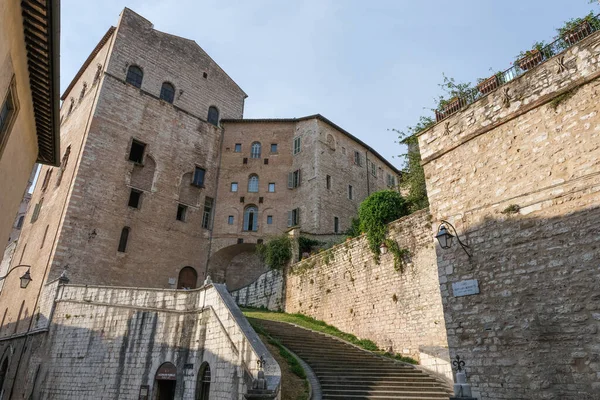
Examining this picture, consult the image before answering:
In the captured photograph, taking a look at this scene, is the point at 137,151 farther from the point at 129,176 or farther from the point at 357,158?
the point at 357,158

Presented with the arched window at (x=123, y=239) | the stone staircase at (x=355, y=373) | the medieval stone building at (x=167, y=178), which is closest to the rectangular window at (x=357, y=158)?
the medieval stone building at (x=167, y=178)

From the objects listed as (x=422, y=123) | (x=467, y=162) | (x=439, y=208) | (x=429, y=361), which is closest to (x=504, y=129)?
(x=467, y=162)

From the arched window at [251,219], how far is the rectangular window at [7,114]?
19.0m

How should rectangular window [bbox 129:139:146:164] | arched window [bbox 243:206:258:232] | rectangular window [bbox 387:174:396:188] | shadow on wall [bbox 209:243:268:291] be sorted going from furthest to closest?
rectangular window [bbox 387:174:396:188]
arched window [bbox 243:206:258:232]
shadow on wall [bbox 209:243:268:291]
rectangular window [bbox 129:139:146:164]

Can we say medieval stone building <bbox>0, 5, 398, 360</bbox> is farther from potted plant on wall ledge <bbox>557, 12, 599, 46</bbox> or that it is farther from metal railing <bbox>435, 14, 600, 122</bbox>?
potted plant on wall ledge <bbox>557, 12, 599, 46</bbox>

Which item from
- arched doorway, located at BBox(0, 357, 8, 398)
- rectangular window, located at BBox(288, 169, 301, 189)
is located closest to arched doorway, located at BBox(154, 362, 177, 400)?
arched doorway, located at BBox(0, 357, 8, 398)

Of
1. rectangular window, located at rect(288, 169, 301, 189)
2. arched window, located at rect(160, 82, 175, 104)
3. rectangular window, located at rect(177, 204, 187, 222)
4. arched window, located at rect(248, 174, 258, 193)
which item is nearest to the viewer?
rectangular window, located at rect(177, 204, 187, 222)

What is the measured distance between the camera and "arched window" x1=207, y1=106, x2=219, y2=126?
28022mm

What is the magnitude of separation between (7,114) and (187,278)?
17.0 m

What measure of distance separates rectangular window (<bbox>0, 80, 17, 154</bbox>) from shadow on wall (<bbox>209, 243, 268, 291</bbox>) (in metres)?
17.9

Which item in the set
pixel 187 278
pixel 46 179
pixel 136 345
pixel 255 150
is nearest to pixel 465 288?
pixel 136 345

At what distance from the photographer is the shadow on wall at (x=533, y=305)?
6.05m

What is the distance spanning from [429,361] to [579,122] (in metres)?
7.53

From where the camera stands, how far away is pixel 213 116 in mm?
28344
